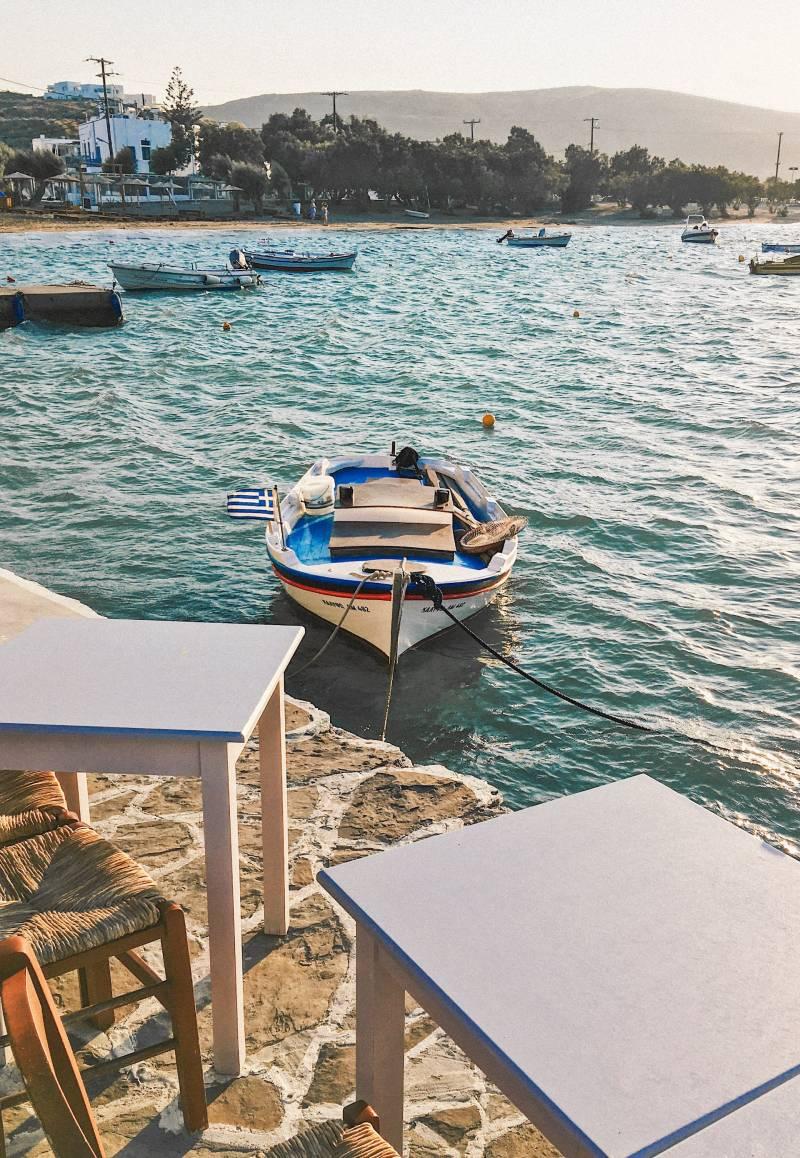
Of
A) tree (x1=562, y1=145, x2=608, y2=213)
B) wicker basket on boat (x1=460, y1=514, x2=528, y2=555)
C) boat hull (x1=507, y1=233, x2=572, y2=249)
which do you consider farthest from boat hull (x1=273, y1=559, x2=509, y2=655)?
tree (x1=562, y1=145, x2=608, y2=213)

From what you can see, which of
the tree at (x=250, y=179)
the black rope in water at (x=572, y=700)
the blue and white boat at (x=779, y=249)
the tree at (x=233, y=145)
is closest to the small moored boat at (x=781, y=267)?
the blue and white boat at (x=779, y=249)

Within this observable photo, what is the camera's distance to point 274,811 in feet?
12.2

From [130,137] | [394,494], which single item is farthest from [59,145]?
[394,494]

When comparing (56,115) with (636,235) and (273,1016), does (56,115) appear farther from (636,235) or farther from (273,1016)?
(273,1016)

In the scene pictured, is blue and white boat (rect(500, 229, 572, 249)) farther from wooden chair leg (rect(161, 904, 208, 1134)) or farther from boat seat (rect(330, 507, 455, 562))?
wooden chair leg (rect(161, 904, 208, 1134))

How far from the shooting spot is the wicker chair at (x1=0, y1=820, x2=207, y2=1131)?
8.43 ft

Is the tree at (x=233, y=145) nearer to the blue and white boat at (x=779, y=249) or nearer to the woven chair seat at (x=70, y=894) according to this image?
the blue and white boat at (x=779, y=249)

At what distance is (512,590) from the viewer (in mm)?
12750

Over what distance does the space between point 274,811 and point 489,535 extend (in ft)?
25.3

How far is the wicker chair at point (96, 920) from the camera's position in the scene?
257cm

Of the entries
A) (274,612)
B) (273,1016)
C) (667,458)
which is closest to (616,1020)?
(273,1016)

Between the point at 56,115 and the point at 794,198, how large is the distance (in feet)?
392

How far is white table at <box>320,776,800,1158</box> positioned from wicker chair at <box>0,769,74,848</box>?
1.28m

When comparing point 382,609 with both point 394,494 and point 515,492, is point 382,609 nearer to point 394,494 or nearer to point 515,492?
point 394,494
